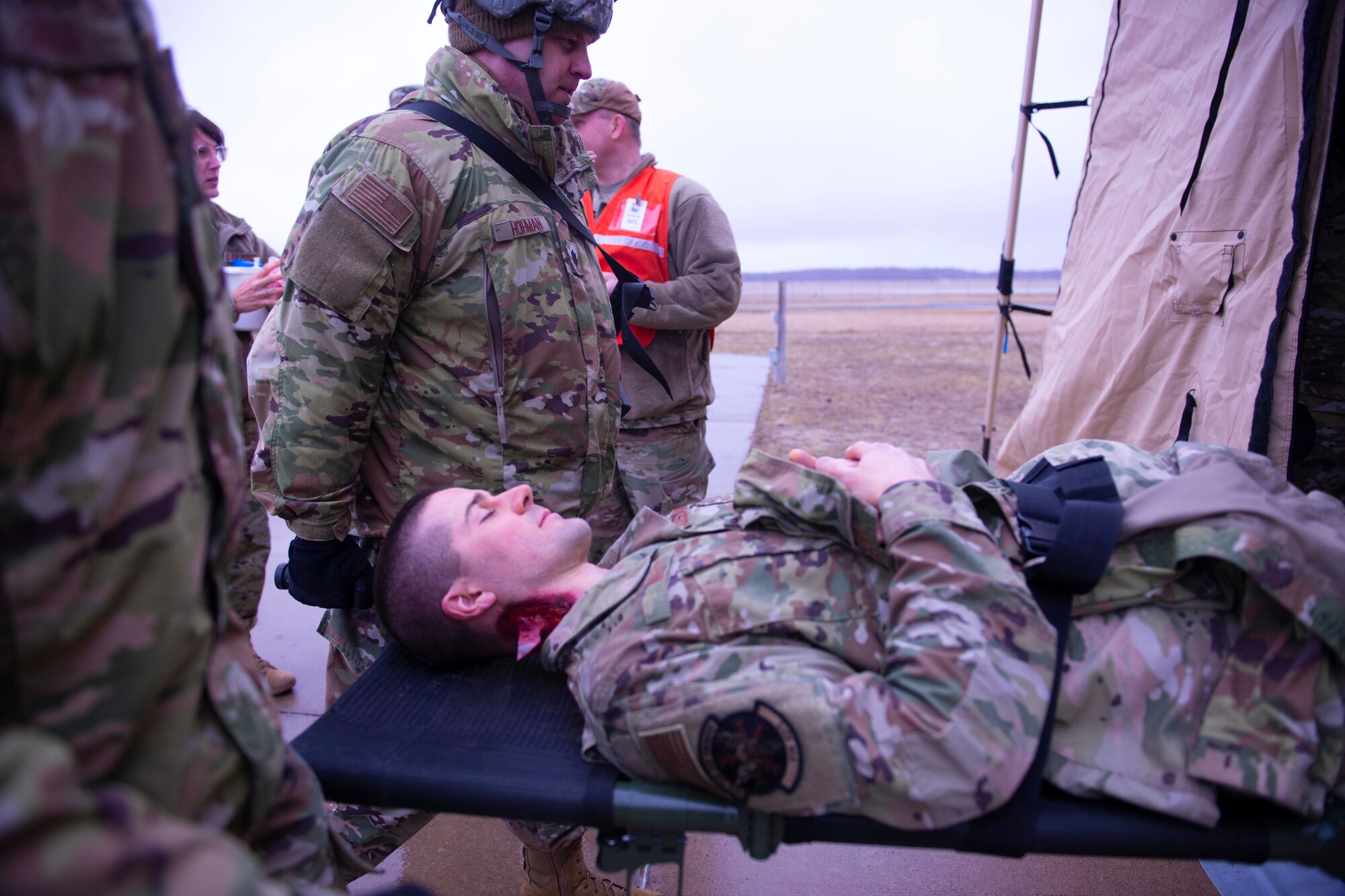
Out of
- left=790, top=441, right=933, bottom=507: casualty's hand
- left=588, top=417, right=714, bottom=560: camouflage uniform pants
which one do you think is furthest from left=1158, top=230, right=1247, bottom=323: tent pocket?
left=588, top=417, right=714, bottom=560: camouflage uniform pants

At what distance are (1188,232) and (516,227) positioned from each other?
2293 mm

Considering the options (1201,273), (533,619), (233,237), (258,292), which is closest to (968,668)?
(533,619)

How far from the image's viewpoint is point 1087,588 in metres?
1.54

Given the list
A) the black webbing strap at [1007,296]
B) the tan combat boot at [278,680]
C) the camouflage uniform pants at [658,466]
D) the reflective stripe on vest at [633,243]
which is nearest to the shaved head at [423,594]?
the camouflage uniform pants at [658,466]

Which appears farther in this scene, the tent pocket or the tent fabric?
the tent pocket

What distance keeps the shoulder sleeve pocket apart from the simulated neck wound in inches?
32.2

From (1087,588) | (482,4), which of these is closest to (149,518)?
(1087,588)

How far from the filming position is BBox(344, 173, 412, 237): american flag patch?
6.03 ft

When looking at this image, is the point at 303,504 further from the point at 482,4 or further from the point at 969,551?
the point at 969,551

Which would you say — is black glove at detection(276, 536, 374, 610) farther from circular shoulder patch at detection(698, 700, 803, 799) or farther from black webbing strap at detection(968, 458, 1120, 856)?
black webbing strap at detection(968, 458, 1120, 856)

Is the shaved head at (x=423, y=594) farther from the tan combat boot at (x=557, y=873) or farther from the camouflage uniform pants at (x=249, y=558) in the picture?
the camouflage uniform pants at (x=249, y=558)

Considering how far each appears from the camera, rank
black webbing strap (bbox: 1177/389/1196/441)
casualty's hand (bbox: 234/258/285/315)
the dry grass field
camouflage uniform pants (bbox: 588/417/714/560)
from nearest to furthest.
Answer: black webbing strap (bbox: 1177/389/1196/441), casualty's hand (bbox: 234/258/285/315), camouflage uniform pants (bbox: 588/417/714/560), the dry grass field

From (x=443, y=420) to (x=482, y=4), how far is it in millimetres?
1084

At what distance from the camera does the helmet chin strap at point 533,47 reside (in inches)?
80.0
